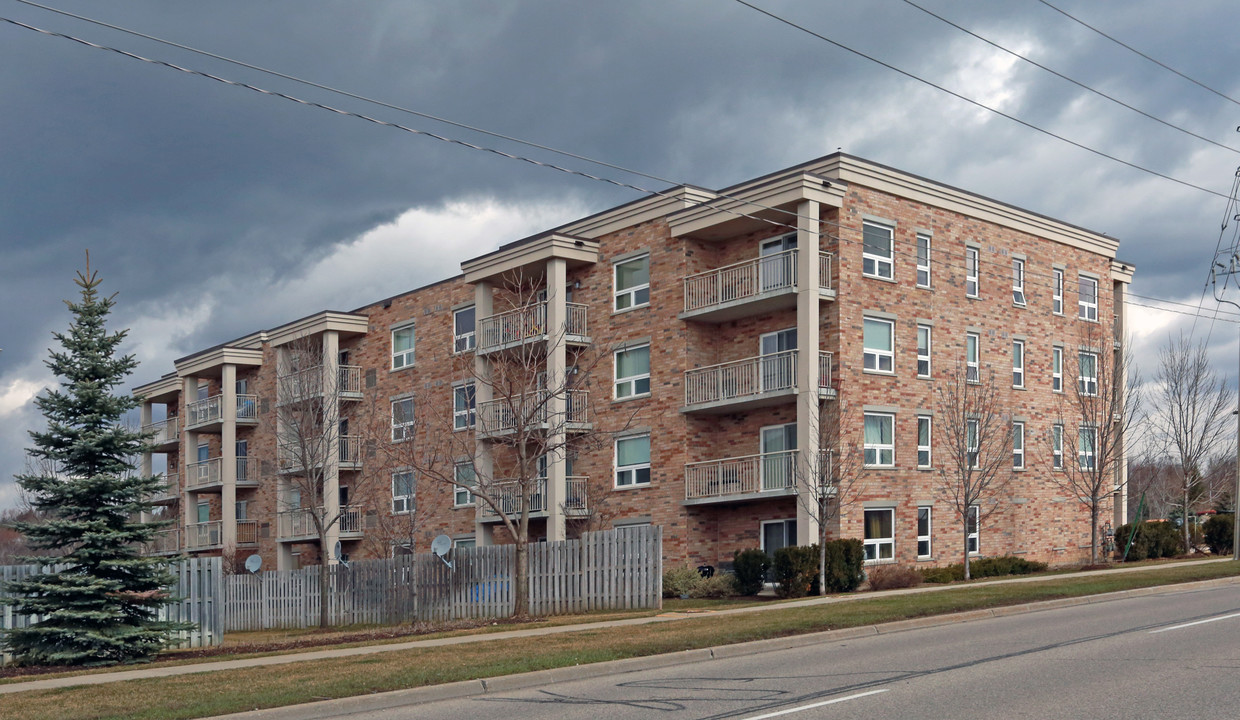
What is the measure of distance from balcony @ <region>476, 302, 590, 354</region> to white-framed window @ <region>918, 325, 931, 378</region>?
32.4 feet

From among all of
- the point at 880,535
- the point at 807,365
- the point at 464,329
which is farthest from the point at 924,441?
the point at 464,329

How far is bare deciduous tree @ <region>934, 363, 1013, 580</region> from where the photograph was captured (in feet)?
108

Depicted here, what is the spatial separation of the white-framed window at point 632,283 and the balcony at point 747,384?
333 centimetres

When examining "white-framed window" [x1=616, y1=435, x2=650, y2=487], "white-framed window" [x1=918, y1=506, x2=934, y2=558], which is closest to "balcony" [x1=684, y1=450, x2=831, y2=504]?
"white-framed window" [x1=616, y1=435, x2=650, y2=487]

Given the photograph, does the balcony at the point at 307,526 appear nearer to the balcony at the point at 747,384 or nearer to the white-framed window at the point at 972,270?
the balcony at the point at 747,384

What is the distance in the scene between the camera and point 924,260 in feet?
113

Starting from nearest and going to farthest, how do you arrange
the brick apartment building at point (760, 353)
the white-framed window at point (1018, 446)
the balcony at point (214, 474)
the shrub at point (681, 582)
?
the shrub at point (681, 582)
the brick apartment building at point (760, 353)
the white-framed window at point (1018, 446)
the balcony at point (214, 474)

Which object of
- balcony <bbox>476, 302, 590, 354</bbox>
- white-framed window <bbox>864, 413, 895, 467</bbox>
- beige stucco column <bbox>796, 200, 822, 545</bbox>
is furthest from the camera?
balcony <bbox>476, 302, 590, 354</bbox>

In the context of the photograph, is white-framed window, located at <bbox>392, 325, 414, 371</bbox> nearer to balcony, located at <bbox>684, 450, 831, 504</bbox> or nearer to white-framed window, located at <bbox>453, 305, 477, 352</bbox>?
white-framed window, located at <bbox>453, 305, 477, 352</bbox>

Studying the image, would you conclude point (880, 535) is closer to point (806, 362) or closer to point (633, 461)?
point (806, 362)

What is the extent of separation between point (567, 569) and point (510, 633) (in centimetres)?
592

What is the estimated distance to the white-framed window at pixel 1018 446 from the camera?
36469 millimetres

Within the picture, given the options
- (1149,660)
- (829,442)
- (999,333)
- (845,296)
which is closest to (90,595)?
(1149,660)

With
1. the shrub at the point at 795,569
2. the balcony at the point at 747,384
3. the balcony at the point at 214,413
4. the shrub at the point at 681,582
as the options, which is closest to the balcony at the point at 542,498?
the balcony at the point at 747,384
